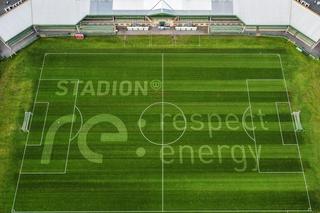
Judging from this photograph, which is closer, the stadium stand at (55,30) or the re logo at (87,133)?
the re logo at (87,133)

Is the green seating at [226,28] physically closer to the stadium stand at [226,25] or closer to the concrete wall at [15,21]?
the stadium stand at [226,25]

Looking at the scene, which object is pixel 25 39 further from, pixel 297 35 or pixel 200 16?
pixel 297 35

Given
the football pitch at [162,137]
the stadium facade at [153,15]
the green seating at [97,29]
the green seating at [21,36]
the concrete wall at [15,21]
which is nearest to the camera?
the football pitch at [162,137]

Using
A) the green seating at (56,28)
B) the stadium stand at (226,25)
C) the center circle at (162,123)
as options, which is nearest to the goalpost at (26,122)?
the center circle at (162,123)

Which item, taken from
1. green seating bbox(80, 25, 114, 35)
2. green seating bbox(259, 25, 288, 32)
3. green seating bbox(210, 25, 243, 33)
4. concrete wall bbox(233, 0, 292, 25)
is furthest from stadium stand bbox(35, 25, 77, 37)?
green seating bbox(259, 25, 288, 32)

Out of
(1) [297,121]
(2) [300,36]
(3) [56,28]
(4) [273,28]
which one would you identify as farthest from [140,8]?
(1) [297,121]

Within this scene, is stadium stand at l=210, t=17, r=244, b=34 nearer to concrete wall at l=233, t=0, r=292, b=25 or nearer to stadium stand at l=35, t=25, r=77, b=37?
concrete wall at l=233, t=0, r=292, b=25

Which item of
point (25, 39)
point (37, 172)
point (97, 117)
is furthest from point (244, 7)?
point (37, 172)
